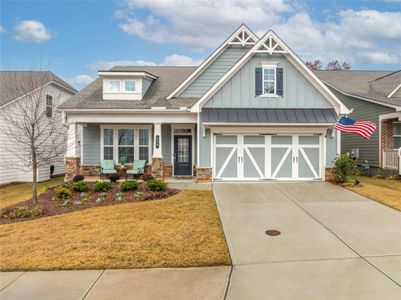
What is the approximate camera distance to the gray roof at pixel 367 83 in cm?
1759

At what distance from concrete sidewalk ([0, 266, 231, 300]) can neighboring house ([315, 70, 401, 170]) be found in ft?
45.9

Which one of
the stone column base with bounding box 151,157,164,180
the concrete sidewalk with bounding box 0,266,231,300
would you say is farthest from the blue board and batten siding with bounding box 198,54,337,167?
the concrete sidewalk with bounding box 0,266,231,300

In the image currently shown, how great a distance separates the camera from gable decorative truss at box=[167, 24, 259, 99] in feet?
53.5

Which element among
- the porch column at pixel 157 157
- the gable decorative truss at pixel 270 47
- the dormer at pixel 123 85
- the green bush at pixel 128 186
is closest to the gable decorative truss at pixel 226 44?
the dormer at pixel 123 85

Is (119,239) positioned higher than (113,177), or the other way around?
(113,177)

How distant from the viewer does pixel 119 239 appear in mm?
6480

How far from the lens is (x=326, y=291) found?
13.9ft

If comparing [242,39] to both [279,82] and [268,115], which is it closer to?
[279,82]

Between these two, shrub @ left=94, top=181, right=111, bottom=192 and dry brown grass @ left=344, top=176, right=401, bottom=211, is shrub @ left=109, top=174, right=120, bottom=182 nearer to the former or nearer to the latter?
shrub @ left=94, top=181, right=111, bottom=192

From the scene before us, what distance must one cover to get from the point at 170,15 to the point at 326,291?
46.6 ft

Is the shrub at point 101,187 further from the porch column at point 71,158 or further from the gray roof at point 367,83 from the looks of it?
the gray roof at point 367,83

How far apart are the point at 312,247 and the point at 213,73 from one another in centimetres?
1241

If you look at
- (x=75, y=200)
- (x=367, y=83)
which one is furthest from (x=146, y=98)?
(x=367, y=83)

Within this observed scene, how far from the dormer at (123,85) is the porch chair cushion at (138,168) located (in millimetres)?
3417
